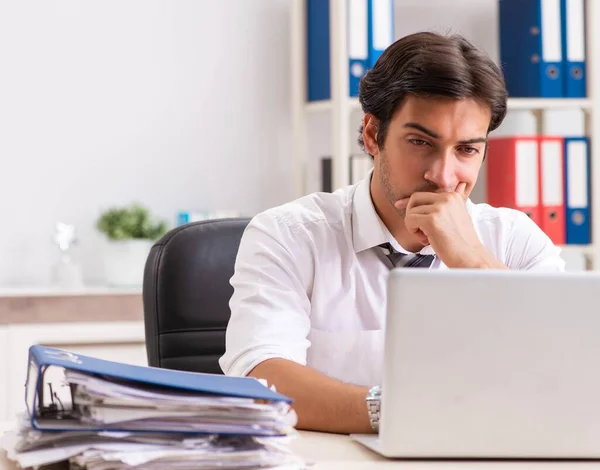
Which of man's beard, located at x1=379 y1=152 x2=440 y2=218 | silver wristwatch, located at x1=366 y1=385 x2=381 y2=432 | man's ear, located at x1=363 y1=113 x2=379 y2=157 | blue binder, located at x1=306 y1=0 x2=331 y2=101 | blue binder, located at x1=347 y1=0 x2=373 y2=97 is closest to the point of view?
silver wristwatch, located at x1=366 y1=385 x2=381 y2=432

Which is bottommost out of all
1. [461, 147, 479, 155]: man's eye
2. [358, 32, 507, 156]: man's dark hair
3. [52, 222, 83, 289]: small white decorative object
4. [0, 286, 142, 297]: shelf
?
[0, 286, 142, 297]: shelf

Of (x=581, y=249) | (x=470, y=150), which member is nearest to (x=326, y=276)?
(x=470, y=150)

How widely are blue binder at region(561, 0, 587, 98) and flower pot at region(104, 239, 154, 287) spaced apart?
4.86 ft

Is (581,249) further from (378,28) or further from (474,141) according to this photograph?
(474,141)

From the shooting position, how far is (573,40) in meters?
3.19

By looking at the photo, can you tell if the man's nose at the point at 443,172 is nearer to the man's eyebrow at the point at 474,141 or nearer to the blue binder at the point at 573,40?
the man's eyebrow at the point at 474,141

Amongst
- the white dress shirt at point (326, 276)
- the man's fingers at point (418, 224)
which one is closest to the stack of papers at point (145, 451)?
the white dress shirt at point (326, 276)

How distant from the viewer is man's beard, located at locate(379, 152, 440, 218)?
1.72 meters

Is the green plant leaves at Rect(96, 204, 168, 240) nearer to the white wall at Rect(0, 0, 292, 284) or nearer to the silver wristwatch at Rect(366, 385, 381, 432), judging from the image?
the white wall at Rect(0, 0, 292, 284)

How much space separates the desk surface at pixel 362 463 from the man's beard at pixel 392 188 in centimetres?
67

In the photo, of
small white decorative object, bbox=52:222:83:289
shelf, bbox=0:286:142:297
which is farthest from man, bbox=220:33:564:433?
small white decorative object, bbox=52:222:83:289

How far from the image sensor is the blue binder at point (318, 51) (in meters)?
3.14

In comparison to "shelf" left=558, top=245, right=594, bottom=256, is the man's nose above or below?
above

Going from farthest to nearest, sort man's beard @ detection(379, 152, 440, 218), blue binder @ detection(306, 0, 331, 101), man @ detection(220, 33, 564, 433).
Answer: blue binder @ detection(306, 0, 331, 101) < man's beard @ detection(379, 152, 440, 218) < man @ detection(220, 33, 564, 433)
